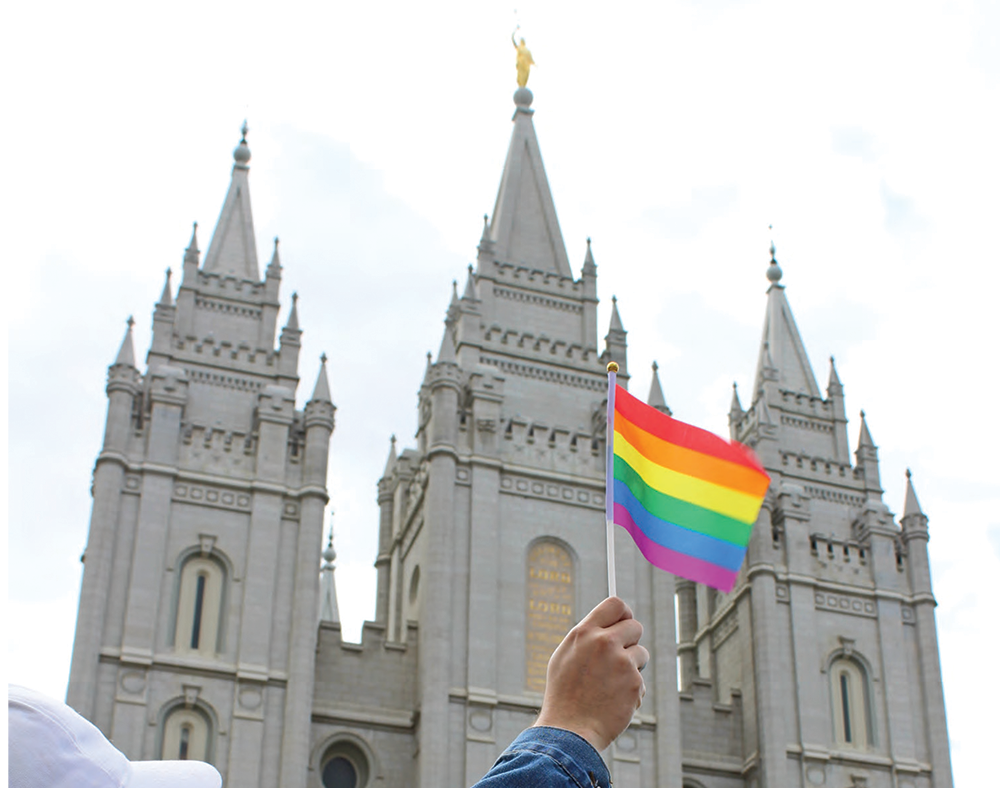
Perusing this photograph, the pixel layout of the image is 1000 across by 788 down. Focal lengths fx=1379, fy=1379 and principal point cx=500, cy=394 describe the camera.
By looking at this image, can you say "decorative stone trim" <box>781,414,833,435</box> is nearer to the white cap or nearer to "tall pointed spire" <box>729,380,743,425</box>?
"tall pointed spire" <box>729,380,743,425</box>

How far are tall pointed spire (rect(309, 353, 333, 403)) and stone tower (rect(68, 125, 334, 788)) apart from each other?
0.17 feet

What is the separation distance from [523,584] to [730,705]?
6.45 m

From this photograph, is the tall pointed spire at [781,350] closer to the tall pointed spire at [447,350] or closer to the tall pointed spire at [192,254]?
the tall pointed spire at [447,350]

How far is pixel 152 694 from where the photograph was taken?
26.6 m

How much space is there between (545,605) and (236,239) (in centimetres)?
1303

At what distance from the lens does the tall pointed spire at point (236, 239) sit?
34938 millimetres

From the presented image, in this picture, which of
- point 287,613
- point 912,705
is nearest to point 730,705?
point 912,705

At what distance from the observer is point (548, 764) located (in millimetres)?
2557

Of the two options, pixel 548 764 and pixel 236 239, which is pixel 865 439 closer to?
pixel 236 239

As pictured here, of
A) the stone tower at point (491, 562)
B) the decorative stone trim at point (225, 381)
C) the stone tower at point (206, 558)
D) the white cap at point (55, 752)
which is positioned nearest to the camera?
→ the white cap at point (55, 752)

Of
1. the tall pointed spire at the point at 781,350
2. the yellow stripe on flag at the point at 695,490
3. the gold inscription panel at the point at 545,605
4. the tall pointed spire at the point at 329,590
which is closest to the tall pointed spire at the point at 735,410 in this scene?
the tall pointed spire at the point at 781,350

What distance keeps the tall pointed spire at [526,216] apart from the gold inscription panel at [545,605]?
887 centimetres

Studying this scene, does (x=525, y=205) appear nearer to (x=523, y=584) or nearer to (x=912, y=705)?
(x=523, y=584)

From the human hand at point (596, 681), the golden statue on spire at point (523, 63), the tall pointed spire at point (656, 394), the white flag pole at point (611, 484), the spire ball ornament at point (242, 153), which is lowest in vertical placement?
the human hand at point (596, 681)
